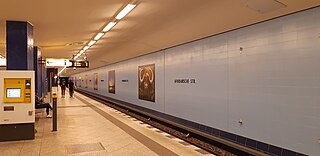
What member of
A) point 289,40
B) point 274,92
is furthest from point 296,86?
point 289,40

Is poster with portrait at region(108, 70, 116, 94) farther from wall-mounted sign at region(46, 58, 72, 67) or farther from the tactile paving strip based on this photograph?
the tactile paving strip

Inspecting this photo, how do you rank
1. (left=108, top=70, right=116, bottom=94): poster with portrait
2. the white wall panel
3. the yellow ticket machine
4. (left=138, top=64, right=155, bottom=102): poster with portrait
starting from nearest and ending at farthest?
the yellow ticket machine < the white wall panel < (left=138, top=64, right=155, bottom=102): poster with portrait < (left=108, top=70, right=116, bottom=94): poster with portrait

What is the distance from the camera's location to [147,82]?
13.2 metres

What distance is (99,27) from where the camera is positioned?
765cm

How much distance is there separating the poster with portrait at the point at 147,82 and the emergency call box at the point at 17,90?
6721 mm

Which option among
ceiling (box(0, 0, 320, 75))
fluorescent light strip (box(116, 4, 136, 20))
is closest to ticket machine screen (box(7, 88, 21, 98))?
ceiling (box(0, 0, 320, 75))

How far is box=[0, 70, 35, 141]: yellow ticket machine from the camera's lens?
612 cm

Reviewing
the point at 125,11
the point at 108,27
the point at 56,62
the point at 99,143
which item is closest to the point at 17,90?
the point at 99,143

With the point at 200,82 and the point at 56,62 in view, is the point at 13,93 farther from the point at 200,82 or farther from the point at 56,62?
the point at 56,62

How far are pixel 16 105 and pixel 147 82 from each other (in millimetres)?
7487

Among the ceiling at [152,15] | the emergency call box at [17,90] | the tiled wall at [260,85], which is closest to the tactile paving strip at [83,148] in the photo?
the emergency call box at [17,90]

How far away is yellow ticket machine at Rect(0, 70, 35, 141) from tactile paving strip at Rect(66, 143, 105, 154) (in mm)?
1328

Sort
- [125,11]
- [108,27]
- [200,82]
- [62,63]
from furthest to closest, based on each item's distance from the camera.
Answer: [62,63], [200,82], [108,27], [125,11]

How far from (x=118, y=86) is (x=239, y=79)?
1295 centimetres
